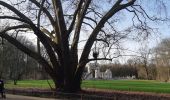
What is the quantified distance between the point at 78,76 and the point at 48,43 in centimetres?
367

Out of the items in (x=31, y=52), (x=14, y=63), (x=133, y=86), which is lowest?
(x=133, y=86)

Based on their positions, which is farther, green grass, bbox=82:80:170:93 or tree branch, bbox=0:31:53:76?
green grass, bbox=82:80:170:93

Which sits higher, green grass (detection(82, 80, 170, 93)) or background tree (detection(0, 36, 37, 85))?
background tree (detection(0, 36, 37, 85))

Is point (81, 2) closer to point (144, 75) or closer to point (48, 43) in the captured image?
point (48, 43)

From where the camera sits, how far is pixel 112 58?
31578 millimetres

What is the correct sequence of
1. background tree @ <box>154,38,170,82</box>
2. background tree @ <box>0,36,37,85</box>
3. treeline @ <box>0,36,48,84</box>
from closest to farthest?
treeline @ <box>0,36,48,84</box> < background tree @ <box>0,36,37,85</box> < background tree @ <box>154,38,170,82</box>

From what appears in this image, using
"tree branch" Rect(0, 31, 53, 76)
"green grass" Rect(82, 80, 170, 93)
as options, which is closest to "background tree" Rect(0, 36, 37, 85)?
"green grass" Rect(82, 80, 170, 93)

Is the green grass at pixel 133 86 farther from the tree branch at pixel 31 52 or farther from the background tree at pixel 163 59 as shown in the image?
the background tree at pixel 163 59

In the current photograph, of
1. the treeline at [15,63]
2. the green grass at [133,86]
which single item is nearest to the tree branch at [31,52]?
the green grass at [133,86]

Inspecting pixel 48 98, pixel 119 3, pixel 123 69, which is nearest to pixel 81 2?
pixel 119 3

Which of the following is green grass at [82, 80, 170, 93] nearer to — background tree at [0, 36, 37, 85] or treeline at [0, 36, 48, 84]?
treeline at [0, 36, 48, 84]

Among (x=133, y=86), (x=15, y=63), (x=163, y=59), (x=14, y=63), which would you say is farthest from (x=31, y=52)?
(x=163, y=59)

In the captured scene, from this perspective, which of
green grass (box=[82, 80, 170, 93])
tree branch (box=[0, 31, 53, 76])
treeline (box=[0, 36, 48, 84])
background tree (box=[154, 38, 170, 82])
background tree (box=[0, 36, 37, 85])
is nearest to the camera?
tree branch (box=[0, 31, 53, 76])

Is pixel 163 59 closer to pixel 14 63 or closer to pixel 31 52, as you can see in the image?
pixel 14 63
